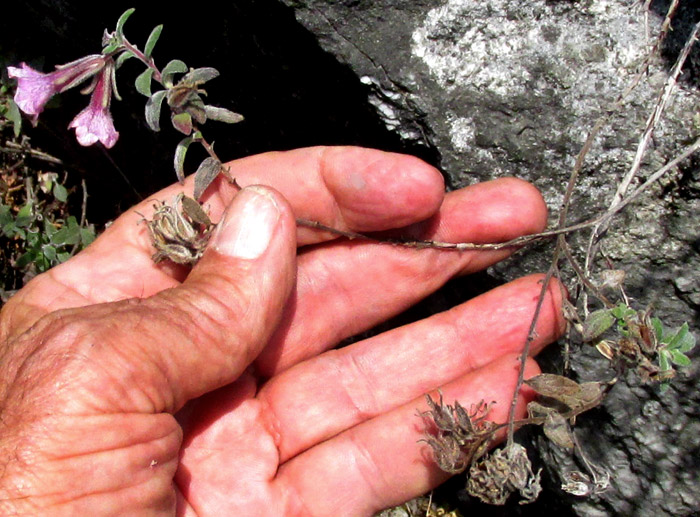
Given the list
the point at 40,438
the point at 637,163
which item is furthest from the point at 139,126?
the point at 637,163

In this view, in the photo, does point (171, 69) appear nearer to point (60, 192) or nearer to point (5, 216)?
point (5, 216)

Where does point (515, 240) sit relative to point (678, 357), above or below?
above

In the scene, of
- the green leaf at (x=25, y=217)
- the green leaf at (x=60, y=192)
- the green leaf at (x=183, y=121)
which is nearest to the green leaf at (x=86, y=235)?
the green leaf at (x=25, y=217)

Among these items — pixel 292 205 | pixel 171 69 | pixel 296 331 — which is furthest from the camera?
pixel 296 331

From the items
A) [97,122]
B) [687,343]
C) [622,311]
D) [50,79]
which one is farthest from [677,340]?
[50,79]

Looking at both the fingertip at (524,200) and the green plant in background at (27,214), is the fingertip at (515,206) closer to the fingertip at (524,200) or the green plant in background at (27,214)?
the fingertip at (524,200)

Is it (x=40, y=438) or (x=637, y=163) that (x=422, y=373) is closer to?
(x=637, y=163)

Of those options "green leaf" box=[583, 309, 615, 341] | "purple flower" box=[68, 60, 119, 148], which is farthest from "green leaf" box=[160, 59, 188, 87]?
"green leaf" box=[583, 309, 615, 341]
